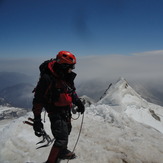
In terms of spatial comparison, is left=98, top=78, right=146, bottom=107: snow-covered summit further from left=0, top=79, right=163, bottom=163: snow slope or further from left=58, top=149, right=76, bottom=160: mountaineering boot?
left=58, top=149, right=76, bottom=160: mountaineering boot

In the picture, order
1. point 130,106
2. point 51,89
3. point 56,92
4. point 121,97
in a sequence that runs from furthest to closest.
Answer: point 121,97
point 130,106
point 56,92
point 51,89

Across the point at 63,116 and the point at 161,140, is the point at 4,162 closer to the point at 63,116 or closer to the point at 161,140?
the point at 63,116

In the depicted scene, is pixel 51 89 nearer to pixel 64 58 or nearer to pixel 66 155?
pixel 64 58

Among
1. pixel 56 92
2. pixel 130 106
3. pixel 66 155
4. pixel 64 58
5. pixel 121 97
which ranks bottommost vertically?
pixel 130 106

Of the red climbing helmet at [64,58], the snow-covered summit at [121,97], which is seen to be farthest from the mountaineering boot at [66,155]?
the snow-covered summit at [121,97]

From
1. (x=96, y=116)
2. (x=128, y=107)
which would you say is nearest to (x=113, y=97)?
(x=128, y=107)

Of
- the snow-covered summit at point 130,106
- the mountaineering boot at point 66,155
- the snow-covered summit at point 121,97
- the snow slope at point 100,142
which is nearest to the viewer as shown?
the mountaineering boot at point 66,155

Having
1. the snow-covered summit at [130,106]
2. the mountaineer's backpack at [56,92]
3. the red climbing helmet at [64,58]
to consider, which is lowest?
the snow-covered summit at [130,106]

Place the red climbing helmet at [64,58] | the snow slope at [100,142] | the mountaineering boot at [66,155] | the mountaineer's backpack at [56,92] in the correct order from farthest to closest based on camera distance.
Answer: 1. the snow slope at [100,142]
2. the mountaineering boot at [66,155]
3. the red climbing helmet at [64,58]
4. the mountaineer's backpack at [56,92]

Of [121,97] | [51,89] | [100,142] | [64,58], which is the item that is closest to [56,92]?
[51,89]

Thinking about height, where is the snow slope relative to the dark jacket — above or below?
below

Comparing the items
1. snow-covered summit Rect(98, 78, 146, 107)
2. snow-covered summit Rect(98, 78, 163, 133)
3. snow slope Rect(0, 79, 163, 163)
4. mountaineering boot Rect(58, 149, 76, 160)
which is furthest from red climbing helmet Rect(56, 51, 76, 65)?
snow-covered summit Rect(98, 78, 146, 107)

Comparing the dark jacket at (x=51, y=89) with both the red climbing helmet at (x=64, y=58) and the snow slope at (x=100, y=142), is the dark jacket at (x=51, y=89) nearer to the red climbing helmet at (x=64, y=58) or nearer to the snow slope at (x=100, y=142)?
the red climbing helmet at (x=64, y=58)

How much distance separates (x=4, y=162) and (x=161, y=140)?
27.9ft
